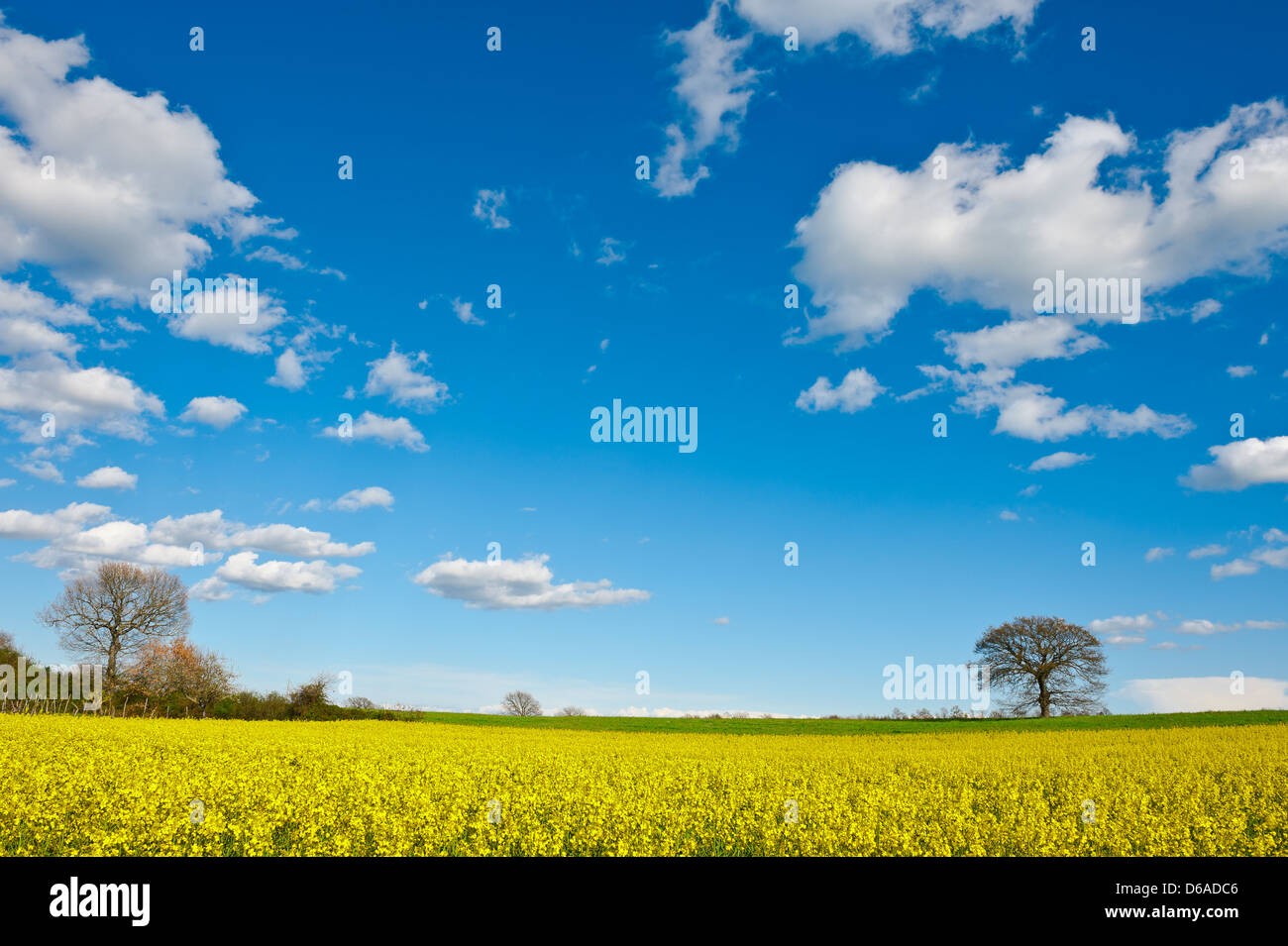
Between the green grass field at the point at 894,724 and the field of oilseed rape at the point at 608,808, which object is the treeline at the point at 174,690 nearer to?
the green grass field at the point at 894,724

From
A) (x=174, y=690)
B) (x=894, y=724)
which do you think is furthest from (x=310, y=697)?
(x=894, y=724)

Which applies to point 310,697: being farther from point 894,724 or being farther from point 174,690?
point 894,724

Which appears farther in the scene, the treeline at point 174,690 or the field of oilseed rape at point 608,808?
the treeline at point 174,690

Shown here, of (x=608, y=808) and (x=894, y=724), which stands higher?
(x=608, y=808)

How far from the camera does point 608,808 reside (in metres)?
13.1

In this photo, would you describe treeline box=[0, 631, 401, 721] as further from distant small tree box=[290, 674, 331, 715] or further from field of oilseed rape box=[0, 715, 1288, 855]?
field of oilseed rape box=[0, 715, 1288, 855]

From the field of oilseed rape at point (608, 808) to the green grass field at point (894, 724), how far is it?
32.5 m

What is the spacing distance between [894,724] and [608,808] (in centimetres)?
5171

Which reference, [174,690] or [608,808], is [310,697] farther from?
[608,808]

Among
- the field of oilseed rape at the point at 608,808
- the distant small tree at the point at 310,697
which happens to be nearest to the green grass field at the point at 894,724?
the distant small tree at the point at 310,697

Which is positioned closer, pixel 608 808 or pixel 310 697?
pixel 608 808

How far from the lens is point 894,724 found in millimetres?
58312

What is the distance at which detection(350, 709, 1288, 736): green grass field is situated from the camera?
5191cm

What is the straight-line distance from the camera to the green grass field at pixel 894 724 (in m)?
51.9
